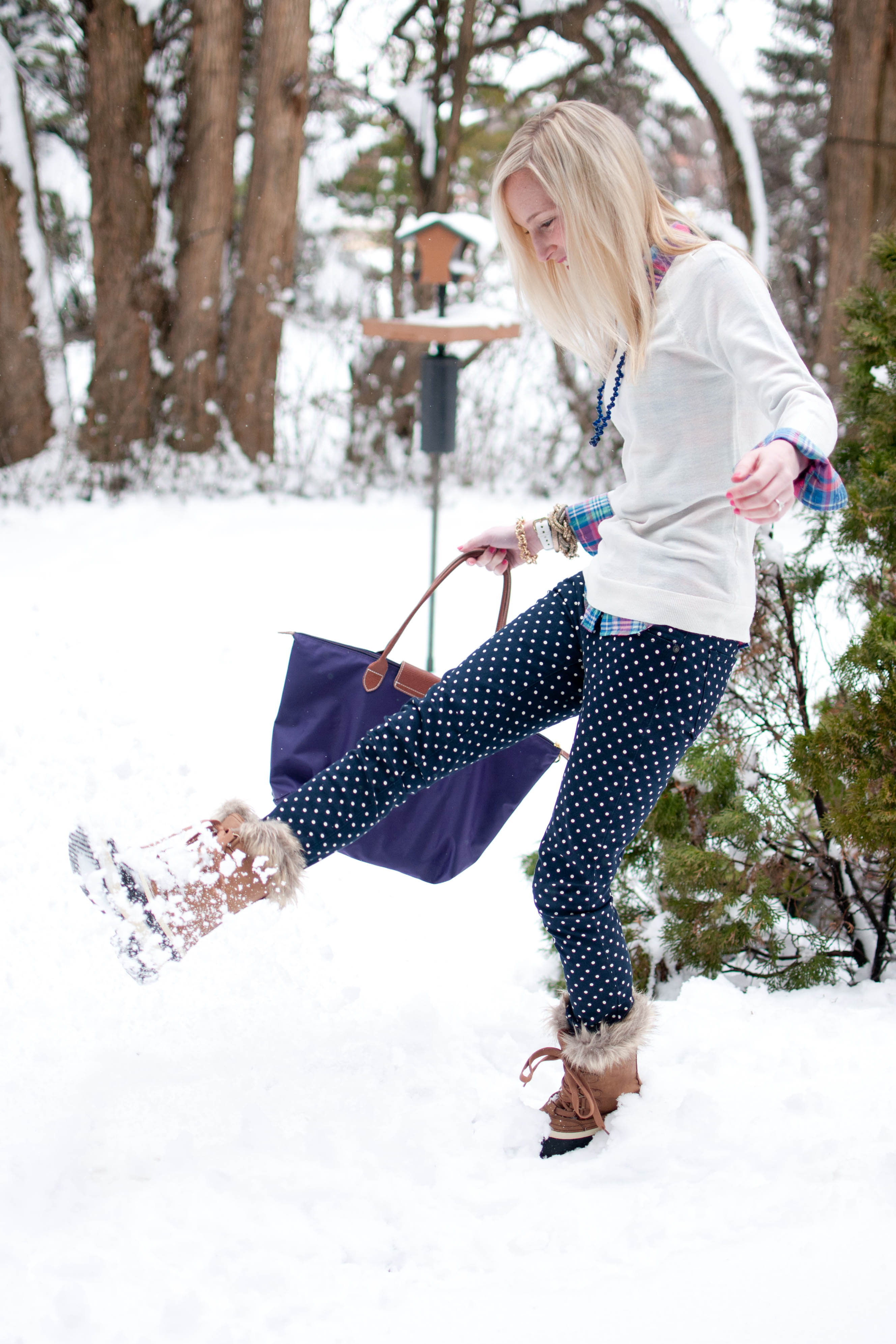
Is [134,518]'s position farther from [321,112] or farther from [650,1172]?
[650,1172]

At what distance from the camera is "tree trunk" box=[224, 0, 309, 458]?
21.4ft

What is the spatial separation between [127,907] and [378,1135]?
1.95 ft

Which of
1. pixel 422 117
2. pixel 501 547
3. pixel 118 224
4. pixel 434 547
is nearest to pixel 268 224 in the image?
pixel 118 224

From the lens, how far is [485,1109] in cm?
184

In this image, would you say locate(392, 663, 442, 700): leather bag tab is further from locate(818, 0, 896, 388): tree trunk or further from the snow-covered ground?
locate(818, 0, 896, 388): tree trunk

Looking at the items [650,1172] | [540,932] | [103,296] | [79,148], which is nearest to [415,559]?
[103,296]

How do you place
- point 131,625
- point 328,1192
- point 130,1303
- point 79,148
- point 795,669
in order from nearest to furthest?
point 130,1303, point 328,1192, point 795,669, point 131,625, point 79,148

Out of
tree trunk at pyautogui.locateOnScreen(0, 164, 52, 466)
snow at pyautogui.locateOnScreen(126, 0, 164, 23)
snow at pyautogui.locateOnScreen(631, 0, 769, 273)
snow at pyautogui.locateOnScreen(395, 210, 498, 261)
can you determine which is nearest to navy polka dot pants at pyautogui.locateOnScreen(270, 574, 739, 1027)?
snow at pyautogui.locateOnScreen(395, 210, 498, 261)

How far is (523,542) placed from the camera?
195cm

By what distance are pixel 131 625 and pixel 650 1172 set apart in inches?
140

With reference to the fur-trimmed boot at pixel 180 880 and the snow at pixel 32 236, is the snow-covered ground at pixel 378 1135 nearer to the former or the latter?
the fur-trimmed boot at pixel 180 880

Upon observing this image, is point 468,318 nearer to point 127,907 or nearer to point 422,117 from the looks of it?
point 127,907

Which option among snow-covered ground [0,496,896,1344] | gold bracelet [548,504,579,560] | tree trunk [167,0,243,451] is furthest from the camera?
tree trunk [167,0,243,451]

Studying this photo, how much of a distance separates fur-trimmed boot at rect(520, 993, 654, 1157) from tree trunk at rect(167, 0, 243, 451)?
19.4 ft
